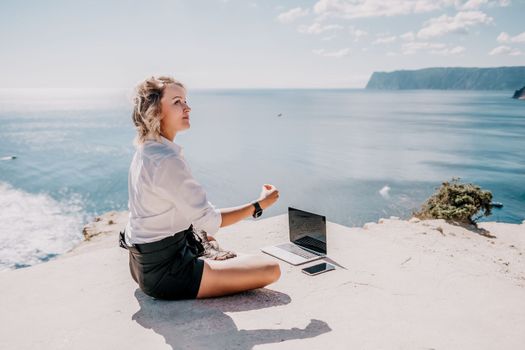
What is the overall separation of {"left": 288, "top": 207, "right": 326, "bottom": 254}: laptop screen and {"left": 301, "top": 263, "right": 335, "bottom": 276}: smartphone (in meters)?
0.26

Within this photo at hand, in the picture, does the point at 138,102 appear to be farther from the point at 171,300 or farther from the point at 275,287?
the point at 275,287

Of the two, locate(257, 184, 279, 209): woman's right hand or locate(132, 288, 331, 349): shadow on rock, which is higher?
locate(257, 184, 279, 209): woman's right hand

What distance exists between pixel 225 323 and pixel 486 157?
44458 millimetres

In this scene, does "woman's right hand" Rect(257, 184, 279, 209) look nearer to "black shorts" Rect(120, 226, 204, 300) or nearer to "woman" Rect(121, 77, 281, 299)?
"woman" Rect(121, 77, 281, 299)

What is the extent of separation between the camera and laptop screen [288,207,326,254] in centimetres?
532

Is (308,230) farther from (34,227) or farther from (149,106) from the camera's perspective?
(34,227)

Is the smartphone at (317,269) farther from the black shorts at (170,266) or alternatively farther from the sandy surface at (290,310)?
the black shorts at (170,266)

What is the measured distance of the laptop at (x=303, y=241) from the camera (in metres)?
5.33

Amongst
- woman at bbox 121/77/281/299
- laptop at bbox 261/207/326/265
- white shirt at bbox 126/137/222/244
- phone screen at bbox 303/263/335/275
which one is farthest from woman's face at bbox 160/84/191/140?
phone screen at bbox 303/263/335/275

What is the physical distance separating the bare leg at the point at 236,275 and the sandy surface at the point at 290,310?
0.13 metres

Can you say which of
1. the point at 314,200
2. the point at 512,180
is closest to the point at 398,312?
the point at 314,200

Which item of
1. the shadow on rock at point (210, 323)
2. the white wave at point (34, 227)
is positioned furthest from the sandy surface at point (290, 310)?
the white wave at point (34, 227)

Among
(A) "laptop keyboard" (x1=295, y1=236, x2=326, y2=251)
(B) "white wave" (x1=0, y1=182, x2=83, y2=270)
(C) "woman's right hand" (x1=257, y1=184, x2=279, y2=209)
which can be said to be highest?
(C) "woman's right hand" (x1=257, y1=184, x2=279, y2=209)

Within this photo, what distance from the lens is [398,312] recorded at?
4086 mm
